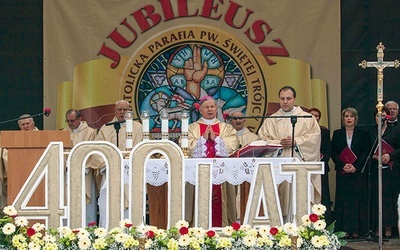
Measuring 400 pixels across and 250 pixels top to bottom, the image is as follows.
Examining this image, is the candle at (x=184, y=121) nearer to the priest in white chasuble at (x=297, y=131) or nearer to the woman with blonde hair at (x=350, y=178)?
the priest in white chasuble at (x=297, y=131)

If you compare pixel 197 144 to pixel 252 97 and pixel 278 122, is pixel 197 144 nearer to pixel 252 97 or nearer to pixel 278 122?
pixel 278 122

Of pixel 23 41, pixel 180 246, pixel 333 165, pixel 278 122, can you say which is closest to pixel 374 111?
pixel 333 165

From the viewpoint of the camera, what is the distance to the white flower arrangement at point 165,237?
8.30 m

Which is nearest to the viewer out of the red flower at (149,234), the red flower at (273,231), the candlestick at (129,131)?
the red flower at (149,234)

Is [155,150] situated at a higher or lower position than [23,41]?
lower

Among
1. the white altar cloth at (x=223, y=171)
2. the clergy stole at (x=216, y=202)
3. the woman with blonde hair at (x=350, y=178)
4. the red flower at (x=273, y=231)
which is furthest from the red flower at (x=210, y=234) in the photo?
the woman with blonde hair at (x=350, y=178)

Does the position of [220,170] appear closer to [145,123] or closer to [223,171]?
[223,171]

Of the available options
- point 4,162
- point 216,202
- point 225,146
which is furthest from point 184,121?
point 4,162

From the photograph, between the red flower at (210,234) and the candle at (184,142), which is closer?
the red flower at (210,234)

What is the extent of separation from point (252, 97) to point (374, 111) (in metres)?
1.57

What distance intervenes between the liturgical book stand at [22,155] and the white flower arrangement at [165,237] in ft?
2.63

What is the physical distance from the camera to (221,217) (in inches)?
432

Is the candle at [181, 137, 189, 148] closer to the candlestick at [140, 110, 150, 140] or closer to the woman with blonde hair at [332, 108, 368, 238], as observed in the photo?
the candlestick at [140, 110, 150, 140]

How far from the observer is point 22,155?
374 inches
